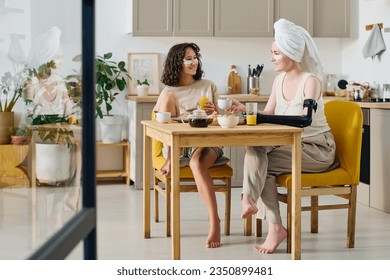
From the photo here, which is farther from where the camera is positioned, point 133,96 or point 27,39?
point 133,96

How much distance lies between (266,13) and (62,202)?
4.95 m

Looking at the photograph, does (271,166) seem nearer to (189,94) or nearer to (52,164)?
(189,94)

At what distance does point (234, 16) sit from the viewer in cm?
652

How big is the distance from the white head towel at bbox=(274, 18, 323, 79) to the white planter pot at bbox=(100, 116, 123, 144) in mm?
2535

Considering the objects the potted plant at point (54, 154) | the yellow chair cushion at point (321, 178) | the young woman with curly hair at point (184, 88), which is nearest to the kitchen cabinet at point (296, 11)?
the young woman with curly hair at point (184, 88)

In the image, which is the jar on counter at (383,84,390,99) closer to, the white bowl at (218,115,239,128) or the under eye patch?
the under eye patch

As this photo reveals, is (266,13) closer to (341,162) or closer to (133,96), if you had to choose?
(133,96)

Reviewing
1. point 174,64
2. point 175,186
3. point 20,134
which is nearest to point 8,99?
point 20,134

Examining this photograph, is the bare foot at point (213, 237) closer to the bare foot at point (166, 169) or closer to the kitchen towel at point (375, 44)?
the bare foot at point (166, 169)

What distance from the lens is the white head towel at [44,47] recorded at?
2129 millimetres

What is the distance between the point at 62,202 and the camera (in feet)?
6.20

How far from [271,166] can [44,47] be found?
2.07m
